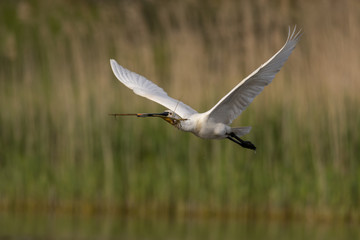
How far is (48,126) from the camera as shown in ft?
28.0

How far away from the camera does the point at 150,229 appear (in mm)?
8211

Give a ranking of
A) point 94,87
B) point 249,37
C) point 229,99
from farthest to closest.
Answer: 1. point 94,87
2. point 249,37
3. point 229,99

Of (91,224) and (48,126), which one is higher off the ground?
(48,126)

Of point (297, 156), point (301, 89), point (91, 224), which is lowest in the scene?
point (91, 224)

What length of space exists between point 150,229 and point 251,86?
419 centimetres

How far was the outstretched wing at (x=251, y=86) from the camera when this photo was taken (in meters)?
4.08

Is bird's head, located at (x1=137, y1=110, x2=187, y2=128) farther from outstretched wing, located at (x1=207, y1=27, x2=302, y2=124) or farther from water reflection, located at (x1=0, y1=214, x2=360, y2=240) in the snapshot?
water reflection, located at (x1=0, y1=214, x2=360, y2=240)

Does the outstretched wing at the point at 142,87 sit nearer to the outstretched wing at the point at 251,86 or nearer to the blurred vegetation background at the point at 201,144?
the outstretched wing at the point at 251,86

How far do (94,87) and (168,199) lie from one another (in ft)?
4.59

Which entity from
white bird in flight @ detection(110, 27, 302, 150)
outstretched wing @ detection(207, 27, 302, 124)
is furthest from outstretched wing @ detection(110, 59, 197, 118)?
outstretched wing @ detection(207, 27, 302, 124)

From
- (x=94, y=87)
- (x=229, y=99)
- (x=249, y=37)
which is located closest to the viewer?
(x=229, y=99)

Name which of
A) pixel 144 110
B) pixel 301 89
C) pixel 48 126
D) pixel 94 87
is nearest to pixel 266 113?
pixel 301 89

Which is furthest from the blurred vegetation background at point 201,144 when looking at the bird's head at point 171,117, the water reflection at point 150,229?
the bird's head at point 171,117

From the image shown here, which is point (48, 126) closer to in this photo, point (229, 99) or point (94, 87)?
point (94, 87)
